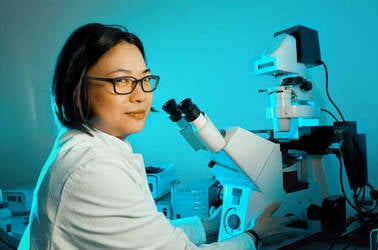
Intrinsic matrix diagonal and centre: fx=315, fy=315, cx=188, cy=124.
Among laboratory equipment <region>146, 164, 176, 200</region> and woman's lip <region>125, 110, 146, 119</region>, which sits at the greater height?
woman's lip <region>125, 110, 146, 119</region>

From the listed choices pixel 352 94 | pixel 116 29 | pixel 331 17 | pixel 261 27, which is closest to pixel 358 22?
pixel 331 17

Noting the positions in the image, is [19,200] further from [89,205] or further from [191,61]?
[89,205]

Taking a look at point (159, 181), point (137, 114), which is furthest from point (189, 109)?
point (159, 181)

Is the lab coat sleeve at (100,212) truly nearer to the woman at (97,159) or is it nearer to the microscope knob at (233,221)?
the woman at (97,159)

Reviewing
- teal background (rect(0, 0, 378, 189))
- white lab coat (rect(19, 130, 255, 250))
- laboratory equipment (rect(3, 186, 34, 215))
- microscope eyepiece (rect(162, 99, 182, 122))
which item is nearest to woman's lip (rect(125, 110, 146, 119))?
white lab coat (rect(19, 130, 255, 250))

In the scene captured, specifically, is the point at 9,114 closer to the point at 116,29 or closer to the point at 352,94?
the point at 116,29

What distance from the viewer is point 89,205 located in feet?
1.96

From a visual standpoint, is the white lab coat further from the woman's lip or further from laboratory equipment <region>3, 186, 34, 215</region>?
laboratory equipment <region>3, 186, 34, 215</region>

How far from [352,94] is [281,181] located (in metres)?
0.77

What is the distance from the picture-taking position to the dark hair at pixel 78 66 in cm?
69

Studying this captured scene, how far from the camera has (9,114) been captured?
8.87ft

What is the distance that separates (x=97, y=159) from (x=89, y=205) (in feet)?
0.29

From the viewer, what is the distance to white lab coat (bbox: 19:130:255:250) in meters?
0.60

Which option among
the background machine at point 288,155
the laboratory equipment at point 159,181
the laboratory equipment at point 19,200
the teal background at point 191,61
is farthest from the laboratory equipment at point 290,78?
the laboratory equipment at point 19,200
